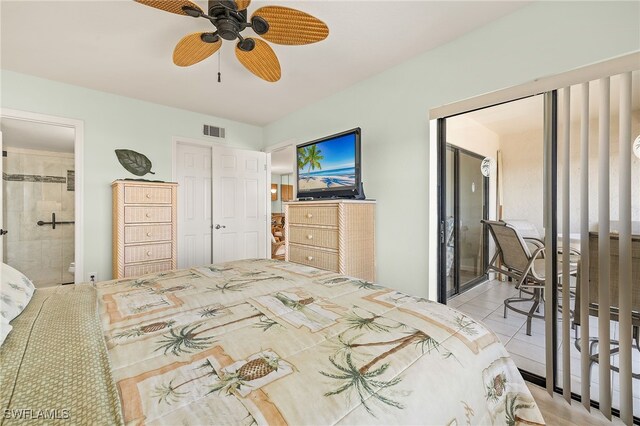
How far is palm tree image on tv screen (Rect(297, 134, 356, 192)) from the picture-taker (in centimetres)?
258

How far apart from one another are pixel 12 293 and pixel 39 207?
4.93 meters

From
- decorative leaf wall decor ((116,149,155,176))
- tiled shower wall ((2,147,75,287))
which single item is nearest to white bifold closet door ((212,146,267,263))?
decorative leaf wall decor ((116,149,155,176))

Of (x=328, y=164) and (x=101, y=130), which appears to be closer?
(x=328, y=164)

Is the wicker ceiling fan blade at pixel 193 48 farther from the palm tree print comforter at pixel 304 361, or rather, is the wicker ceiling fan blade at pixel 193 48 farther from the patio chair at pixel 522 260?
the patio chair at pixel 522 260

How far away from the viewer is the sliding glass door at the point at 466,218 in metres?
3.26

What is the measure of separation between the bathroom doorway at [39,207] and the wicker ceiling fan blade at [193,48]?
10.9ft

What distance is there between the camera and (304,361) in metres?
0.69

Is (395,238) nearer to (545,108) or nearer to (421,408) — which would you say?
(545,108)

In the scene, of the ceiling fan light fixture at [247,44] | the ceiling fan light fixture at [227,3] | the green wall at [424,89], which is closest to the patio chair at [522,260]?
the green wall at [424,89]

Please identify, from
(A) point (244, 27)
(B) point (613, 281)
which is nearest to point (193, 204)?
(A) point (244, 27)

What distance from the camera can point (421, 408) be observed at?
2.02 feet

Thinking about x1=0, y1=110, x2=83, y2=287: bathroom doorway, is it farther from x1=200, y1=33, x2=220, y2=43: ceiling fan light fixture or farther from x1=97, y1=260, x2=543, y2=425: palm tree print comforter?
→ x1=97, y1=260, x2=543, y2=425: palm tree print comforter

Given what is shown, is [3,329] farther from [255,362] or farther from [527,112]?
[527,112]

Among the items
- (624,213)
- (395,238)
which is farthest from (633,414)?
(395,238)
